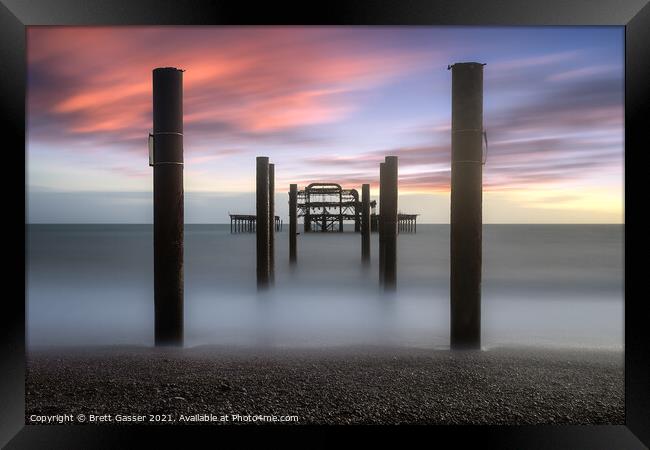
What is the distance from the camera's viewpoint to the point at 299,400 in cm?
378

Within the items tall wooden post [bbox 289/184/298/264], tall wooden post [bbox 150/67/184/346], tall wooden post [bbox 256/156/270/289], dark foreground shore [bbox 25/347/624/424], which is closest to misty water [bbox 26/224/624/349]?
tall wooden post [bbox 289/184/298/264]

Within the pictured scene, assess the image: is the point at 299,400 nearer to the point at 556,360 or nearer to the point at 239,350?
the point at 239,350

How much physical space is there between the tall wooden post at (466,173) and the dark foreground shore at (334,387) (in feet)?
2.92

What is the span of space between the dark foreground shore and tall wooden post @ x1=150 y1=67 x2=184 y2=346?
1.35 ft

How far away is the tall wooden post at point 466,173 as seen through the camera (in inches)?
172

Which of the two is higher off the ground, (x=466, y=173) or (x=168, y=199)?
A: (x=466, y=173)

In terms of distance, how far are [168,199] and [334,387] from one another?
89.4 inches

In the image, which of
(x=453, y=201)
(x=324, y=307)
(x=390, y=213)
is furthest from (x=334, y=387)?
(x=324, y=307)

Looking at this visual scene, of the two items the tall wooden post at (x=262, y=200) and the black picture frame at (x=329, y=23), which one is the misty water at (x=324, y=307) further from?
the black picture frame at (x=329, y=23)

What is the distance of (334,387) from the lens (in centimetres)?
406

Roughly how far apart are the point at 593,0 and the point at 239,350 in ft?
16.1

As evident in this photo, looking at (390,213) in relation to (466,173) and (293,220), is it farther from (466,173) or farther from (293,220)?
(293,220)

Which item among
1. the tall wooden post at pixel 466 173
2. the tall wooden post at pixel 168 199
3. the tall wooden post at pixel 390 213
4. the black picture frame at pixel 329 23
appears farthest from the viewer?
the tall wooden post at pixel 390 213

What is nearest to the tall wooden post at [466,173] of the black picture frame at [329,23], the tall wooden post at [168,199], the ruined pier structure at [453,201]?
the ruined pier structure at [453,201]
